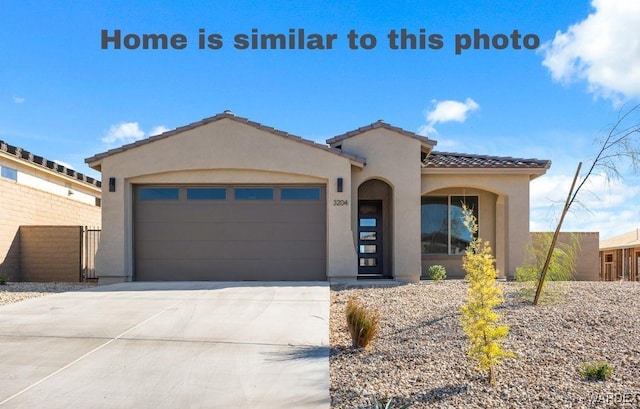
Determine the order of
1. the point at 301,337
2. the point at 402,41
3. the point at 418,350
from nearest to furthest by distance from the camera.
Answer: the point at 418,350 → the point at 301,337 → the point at 402,41

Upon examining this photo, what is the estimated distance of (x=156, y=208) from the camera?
14.6 m

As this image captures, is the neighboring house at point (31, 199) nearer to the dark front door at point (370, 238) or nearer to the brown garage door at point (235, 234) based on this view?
the brown garage door at point (235, 234)

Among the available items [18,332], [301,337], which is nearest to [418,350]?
[301,337]

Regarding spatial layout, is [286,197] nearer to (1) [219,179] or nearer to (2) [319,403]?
(1) [219,179]

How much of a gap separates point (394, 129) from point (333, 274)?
14.1 ft

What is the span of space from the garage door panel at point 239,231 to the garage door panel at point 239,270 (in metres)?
0.63

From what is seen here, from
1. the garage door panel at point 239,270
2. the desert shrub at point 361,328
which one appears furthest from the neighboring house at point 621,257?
the desert shrub at point 361,328

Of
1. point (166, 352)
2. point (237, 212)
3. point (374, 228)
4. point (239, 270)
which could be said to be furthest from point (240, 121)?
point (166, 352)

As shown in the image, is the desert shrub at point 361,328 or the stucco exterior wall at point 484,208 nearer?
the desert shrub at point 361,328

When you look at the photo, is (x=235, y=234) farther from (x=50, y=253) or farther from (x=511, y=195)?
(x=511, y=195)

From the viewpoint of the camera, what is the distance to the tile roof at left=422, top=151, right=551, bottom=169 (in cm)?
1525

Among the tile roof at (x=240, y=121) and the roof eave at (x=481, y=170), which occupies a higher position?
the tile roof at (x=240, y=121)

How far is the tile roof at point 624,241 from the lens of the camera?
2592 cm

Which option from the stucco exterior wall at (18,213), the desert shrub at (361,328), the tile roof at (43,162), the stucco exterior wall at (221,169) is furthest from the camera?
the tile roof at (43,162)
